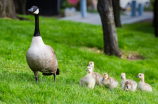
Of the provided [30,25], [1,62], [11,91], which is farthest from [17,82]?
[30,25]

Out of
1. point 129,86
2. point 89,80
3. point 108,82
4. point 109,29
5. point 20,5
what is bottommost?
point 129,86

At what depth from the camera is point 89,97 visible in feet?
22.5

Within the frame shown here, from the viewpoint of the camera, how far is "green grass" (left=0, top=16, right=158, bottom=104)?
22.0 feet

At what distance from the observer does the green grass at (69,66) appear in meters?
6.70

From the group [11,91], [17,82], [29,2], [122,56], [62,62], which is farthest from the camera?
[29,2]

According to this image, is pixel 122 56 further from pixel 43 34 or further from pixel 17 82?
pixel 17 82

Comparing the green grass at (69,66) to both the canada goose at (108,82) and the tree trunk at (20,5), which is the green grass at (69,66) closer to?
the canada goose at (108,82)

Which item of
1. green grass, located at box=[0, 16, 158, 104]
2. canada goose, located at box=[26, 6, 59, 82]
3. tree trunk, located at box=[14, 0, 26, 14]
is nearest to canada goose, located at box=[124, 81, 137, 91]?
green grass, located at box=[0, 16, 158, 104]

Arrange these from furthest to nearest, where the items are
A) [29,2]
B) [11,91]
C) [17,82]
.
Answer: [29,2] < [17,82] < [11,91]

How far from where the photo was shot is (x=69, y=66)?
10148 millimetres

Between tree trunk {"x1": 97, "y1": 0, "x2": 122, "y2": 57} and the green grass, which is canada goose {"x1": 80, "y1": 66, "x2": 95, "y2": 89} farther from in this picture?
tree trunk {"x1": 97, "y1": 0, "x2": 122, "y2": 57}

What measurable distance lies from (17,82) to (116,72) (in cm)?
476

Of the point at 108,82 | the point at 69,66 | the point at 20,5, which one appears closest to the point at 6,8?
the point at 69,66

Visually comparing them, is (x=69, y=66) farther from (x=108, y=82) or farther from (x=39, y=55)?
(x=39, y=55)
